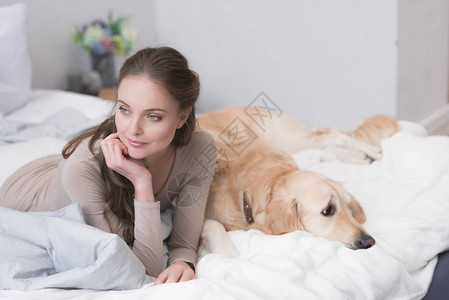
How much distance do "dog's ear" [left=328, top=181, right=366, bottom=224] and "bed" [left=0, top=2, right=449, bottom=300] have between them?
3 cm

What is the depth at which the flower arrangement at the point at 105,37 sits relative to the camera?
3.50m

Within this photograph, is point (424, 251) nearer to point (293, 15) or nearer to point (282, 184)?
point (282, 184)

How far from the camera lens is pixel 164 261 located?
5.44ft

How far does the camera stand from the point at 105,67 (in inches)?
146

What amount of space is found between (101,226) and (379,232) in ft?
2.76

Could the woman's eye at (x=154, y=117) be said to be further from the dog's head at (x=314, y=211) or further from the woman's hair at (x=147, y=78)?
the dog's head at (x=314, y=211)

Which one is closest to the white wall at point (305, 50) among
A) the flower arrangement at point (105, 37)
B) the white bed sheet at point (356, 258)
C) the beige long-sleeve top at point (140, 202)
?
the flower arrangement at point (105, 37)

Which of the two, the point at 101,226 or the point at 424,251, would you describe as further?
the point at 424,251

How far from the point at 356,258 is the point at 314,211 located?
190 mm

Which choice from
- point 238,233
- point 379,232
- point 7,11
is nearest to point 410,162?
point 379,232

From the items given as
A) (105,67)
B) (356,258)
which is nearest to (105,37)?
(105,67)

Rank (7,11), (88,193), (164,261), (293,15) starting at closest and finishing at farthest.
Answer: (88,193), (164,261), (7,11), (293,15)

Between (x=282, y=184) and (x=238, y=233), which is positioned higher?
(x=282, y=184)

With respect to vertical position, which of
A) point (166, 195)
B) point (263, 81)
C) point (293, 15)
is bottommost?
point (263, 81)
